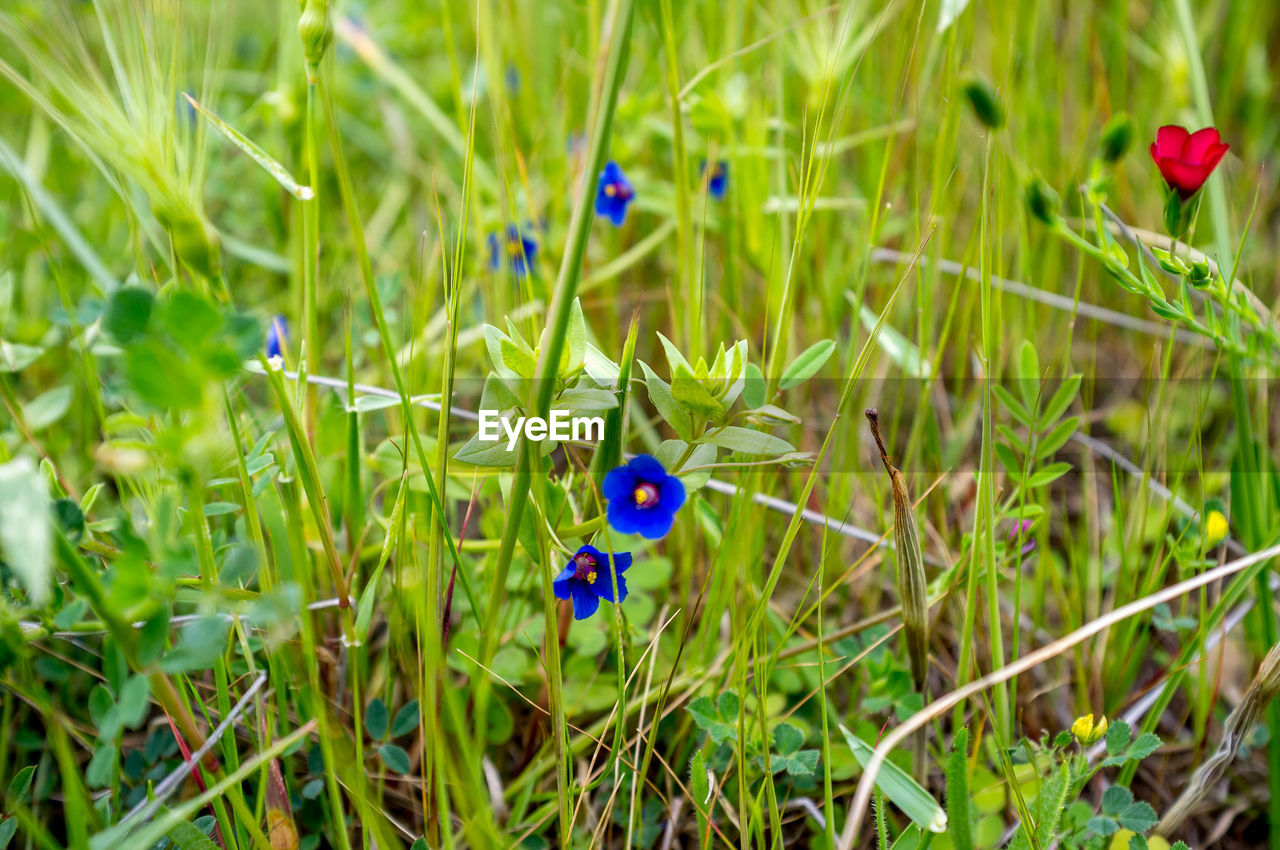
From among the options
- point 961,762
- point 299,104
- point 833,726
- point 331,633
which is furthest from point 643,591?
point 299,104

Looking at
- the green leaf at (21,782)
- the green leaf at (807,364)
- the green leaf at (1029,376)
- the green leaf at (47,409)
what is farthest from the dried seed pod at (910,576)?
the green leaf at (47,409)

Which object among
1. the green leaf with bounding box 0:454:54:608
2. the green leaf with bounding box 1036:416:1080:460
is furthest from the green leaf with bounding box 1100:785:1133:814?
the green leaf with bounding box 0:454:54:608

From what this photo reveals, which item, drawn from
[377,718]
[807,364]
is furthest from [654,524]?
[377,718]

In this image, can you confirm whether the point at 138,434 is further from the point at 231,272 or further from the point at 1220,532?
the point at 1220,532

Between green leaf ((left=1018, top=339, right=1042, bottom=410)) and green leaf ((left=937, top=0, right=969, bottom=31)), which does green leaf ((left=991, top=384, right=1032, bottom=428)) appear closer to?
green leaf ((left=1018, top=339, right=1042, bottom=410))

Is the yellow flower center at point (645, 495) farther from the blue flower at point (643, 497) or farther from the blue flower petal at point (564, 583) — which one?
the blue flower petal at point (564, 583)
